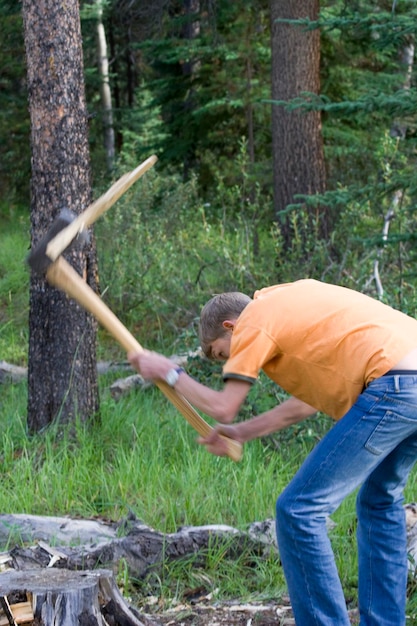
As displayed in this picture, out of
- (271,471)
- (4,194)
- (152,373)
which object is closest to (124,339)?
(152,373)

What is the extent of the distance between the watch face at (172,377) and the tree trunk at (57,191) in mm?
2956

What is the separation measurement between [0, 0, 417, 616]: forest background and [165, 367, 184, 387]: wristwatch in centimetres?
155

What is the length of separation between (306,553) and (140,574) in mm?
1364

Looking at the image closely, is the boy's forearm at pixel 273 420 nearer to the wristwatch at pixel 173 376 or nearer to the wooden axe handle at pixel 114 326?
the wooden axe handle at pixel 114 326

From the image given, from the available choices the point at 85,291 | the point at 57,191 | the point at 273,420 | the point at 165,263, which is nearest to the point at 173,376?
the point at 273,420

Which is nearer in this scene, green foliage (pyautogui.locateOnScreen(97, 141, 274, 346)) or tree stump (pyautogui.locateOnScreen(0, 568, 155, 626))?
tree stump (pyautogui.locateOnScreen(0, 568, 155, 626))

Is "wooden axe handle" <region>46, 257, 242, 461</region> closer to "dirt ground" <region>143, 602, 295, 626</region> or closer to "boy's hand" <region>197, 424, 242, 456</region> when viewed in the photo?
"boy's hand" <region>197, 424, 242, 456</region>

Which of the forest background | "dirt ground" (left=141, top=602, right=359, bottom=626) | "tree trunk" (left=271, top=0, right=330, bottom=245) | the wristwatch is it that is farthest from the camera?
"tree trunk" (left=271, top=0, right=330, bottom=245)

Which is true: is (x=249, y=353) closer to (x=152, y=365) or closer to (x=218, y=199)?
(x=152, y=365)

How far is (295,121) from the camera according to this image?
10.4 metres

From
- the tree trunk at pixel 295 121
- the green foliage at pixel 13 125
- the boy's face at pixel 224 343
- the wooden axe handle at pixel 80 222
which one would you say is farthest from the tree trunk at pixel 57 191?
the green foliage at pixel 13 125

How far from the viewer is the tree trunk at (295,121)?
1008 cm

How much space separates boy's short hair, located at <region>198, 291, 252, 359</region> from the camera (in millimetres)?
3309

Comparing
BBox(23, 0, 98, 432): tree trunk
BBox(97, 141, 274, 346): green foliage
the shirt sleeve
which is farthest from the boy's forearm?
BBox(97, 141, 274, 346): green foliage
